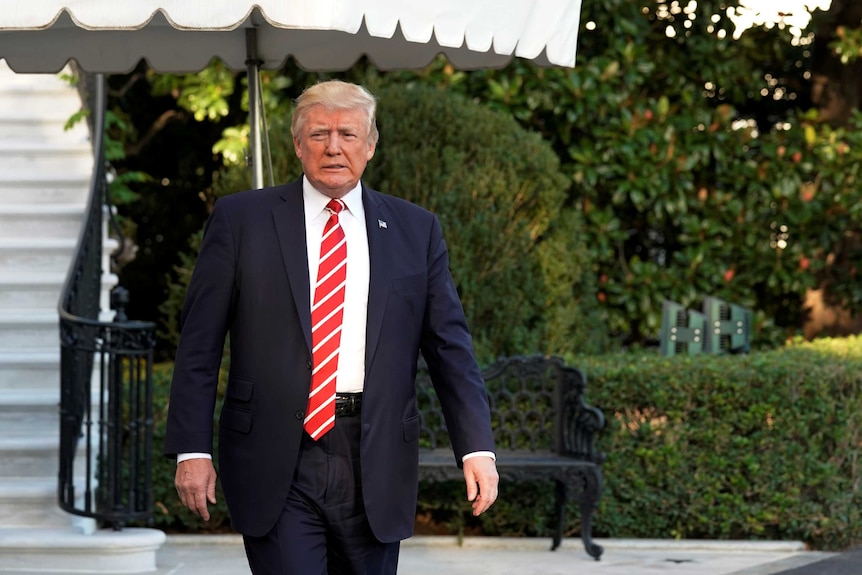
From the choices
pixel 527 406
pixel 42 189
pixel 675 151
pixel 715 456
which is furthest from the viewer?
pixel 675 151

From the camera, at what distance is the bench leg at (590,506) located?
7.17 m

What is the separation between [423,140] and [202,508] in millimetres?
5244

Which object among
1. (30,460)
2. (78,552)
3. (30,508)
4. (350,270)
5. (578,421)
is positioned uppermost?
(350,270)

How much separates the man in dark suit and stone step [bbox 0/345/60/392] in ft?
13.8

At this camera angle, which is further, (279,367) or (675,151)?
(675,151)

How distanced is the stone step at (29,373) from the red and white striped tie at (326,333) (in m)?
4.32

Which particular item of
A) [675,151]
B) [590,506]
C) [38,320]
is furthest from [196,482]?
[675,151]

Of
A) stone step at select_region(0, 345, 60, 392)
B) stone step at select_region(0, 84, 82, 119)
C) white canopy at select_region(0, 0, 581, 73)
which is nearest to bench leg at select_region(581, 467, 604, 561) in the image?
white canopy at select_region(0, 0, 581, 73)

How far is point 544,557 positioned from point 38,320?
3095 millimetres

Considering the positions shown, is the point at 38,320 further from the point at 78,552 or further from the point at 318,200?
the point at 318,200

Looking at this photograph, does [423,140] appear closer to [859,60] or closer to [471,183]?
[471,183]

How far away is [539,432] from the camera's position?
7660 mm

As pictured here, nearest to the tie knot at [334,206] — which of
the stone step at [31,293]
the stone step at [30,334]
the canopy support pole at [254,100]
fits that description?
the canopy support pole at [254,100]

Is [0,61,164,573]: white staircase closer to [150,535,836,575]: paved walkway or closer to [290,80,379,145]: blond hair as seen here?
[150,535,836,575]: paved walkway
